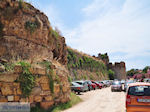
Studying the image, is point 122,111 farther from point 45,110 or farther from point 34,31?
point 34,31

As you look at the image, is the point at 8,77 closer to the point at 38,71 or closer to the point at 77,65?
the point at 38,71

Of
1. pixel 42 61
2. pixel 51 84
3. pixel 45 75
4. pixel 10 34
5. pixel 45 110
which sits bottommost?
pixel 45 110

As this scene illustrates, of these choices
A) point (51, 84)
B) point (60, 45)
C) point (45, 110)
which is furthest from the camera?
point (60, 45)

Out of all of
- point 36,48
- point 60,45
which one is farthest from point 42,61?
point 60,45

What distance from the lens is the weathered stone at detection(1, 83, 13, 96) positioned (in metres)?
6.83

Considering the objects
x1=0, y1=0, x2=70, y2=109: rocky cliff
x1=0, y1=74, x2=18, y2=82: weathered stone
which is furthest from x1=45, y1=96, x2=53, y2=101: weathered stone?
x1=0, y1=74, x2=18, y2=82: weathered stone

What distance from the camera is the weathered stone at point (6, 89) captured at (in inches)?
269

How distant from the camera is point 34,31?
1309cm

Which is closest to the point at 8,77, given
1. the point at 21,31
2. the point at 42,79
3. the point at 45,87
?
the point at 42,79

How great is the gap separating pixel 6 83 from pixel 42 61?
8.90 feet

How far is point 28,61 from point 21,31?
5.04 metres

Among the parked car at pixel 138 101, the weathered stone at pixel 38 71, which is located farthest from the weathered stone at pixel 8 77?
the parked car at pixel 138 101

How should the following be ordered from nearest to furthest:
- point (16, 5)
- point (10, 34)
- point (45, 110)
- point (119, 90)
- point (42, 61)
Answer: point (45, 110) → point (42, 61) → point (10, 34) → point (16, 5) → point (119, 90)

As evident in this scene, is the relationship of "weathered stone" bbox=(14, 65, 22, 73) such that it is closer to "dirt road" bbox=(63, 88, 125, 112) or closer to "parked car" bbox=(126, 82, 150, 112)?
"dirt road" bbox=(63, 88, 125, 112)
